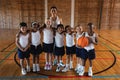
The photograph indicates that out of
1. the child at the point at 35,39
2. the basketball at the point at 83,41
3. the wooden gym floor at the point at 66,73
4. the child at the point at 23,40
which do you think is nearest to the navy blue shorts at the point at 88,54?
the basketball at the point at 83,41

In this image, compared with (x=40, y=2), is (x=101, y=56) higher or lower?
lower

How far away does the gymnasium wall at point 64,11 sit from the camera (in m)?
13.2

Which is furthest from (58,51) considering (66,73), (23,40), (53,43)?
(23,40)

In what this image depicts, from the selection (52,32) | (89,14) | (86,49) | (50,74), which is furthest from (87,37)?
(89,14)

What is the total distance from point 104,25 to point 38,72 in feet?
33.4

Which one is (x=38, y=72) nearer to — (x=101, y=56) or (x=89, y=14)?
(x=101, y=56)

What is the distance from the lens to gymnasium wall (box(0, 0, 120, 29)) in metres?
13.2

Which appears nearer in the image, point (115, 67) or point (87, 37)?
point (87, 37)

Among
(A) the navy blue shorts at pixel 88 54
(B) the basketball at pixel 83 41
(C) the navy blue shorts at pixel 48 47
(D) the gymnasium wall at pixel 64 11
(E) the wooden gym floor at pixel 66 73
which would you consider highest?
(D) the gymnasium wall at pixel 64 11

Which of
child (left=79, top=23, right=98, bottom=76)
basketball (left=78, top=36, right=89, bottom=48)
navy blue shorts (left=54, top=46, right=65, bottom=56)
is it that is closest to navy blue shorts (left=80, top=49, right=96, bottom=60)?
child (left=79, top=23, right=98, bottom=76)

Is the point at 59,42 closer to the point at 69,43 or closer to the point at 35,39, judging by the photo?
the point at 69,43

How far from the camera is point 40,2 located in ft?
43.3

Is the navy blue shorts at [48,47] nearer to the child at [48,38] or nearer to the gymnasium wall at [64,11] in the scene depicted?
the child at [48,38]

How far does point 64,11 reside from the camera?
13.3m
